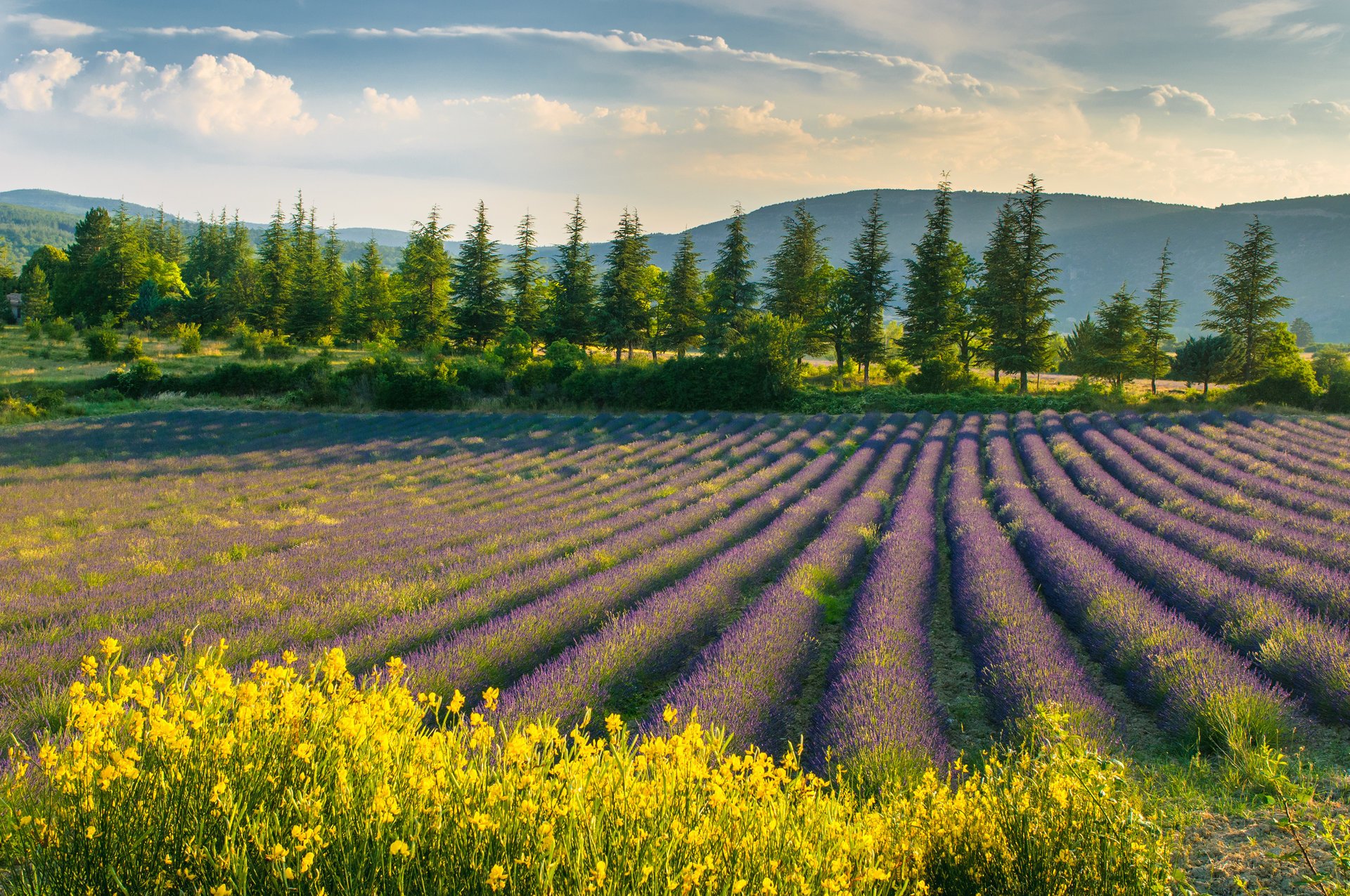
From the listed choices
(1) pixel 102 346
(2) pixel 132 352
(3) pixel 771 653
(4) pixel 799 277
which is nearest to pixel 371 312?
(2) pixel 132 352

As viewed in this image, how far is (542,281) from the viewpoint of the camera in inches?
1816

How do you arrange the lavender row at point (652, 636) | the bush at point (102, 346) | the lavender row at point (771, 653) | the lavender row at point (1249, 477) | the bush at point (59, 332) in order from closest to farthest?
the lavender row at point (771, 653)
the lavender row at point (652, 636)
the lavender row at point (1249, 477)
the bush at point (102, 346)
the bush at point (59, 332)

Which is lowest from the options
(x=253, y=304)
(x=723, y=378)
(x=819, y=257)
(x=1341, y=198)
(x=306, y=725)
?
(x=306, y=725)

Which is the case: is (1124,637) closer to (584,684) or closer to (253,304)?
(584,684)

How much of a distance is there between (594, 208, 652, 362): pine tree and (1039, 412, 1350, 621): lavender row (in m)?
31.1

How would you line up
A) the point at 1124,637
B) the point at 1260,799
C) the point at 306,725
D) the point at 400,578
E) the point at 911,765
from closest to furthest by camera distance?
the point at 306,725 < the point at 1260,799 < the point at 911,765 < the point at 1124,637 < the point at 400,578

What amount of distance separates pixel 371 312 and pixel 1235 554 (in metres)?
51.6

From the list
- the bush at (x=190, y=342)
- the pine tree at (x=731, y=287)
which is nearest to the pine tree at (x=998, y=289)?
the pine tree at (x=731, y=287)

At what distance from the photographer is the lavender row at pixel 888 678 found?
10.9ft

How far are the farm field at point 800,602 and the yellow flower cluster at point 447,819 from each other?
0.17 metres

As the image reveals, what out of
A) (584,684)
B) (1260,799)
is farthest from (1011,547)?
(584,684)

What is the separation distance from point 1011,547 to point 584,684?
605cm

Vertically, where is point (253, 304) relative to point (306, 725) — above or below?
above

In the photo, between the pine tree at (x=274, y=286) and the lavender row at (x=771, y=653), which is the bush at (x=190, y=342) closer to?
the pine tree at (x=274, y=286)
